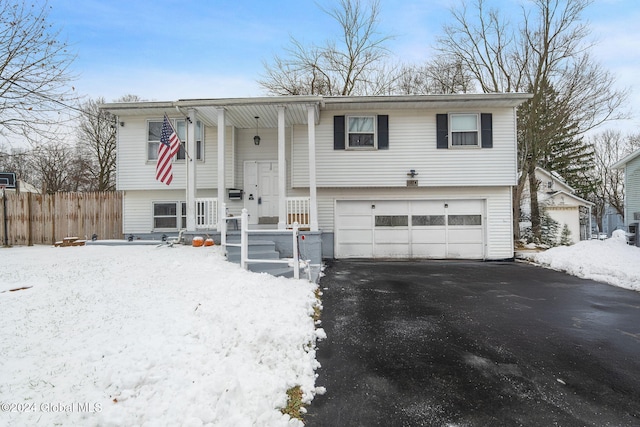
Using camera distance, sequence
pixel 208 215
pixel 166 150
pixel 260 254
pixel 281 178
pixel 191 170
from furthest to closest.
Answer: pixel 191 170, pixel 208 215, pixel 281 178, pixel 166 150, pixel 260 254

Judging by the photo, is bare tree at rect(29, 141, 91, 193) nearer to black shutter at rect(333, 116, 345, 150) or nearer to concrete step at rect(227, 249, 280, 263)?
black shutter at rect(333, 116, 345, 150)

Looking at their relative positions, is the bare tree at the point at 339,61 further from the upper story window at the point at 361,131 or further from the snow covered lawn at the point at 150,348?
the snow covered lawn at the point at 150,348

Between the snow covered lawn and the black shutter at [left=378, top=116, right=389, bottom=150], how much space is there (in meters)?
6.88

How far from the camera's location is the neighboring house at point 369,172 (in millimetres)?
10125

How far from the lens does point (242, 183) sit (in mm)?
10273

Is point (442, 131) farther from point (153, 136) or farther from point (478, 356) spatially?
point (153, 136)

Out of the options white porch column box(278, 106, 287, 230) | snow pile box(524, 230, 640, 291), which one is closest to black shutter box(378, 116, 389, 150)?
white porch column box(278, 106, 287, 230)

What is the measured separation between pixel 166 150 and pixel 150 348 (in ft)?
20.6

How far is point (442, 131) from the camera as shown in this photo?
33.7 feet

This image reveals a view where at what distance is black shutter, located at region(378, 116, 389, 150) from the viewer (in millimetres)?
10289

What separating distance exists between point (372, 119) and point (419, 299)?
666cm

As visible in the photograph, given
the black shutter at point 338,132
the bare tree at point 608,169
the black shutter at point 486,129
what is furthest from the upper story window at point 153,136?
the bare tree at point 608,169

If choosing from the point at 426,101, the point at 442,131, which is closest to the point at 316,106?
the point at 426,101

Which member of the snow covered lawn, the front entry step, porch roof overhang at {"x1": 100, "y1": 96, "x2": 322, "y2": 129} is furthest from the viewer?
porch roof overhang at {"x1": 100, "y1": 96, "x2": 322, "y2": 129}
